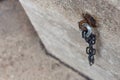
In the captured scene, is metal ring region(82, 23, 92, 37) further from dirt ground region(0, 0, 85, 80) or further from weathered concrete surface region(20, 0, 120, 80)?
dirt ground region(0, 0, 85, 80)

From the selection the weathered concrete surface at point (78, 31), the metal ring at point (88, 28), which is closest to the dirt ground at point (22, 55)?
the weathered concrete surface at point (78, 31)

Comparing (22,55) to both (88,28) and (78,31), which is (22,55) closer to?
Result: (78,31)

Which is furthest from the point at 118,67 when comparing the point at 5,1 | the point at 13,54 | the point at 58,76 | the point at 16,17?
the point at 5,1

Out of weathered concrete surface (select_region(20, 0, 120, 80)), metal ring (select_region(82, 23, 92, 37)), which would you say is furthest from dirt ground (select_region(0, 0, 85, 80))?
metal ring (select_region(82, 23, 92, 37))

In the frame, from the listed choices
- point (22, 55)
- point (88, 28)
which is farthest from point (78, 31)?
point (22, 55)

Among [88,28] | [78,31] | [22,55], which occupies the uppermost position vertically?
[88,28]
